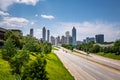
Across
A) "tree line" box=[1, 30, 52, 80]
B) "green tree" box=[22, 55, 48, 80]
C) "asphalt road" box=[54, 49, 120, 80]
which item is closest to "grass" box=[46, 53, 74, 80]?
"asphalt road" box=[54, 49, 120, 80]

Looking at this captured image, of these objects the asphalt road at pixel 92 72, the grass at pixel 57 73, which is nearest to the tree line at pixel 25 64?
the grass at pixel 57 73

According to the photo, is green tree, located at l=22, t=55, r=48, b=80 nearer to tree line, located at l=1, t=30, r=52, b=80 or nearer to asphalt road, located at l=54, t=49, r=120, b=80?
tree line, located at l=1, t=30, r=52, b=80

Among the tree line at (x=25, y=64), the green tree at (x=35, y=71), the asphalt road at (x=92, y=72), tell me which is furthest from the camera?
the asphalt road at (x=92, y=72)

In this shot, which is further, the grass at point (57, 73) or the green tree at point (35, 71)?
the grass at point (57, 73)

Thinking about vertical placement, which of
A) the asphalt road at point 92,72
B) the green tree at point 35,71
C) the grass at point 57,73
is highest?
the green tree at point 35,71

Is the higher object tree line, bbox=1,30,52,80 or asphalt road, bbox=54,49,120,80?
tree line, bbox=1,30,52,80

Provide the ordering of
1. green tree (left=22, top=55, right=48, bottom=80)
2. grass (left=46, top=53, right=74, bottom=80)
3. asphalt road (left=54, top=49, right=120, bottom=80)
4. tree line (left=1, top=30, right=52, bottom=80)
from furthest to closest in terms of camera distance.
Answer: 1. asphalt road (left=54, top=49, right=120, bottom=80)
2. grass (left=46, top=53, right=74, bottom=80)
3. tree line (left=1, top=30, right=52, bottom=80)
4. green tree (left=22, top=55, right=48, bottom=80)

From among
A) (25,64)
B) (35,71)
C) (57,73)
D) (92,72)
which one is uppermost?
A: (25,64)

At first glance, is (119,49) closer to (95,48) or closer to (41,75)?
(95,48)

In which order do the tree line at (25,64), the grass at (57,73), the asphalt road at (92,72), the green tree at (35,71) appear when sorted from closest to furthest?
the green tree at (35,71) < the tree line at (25,64) < the grass at (57,73) < the asphalt road at (92,72)

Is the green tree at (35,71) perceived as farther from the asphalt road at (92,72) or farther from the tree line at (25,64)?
the asphalt road at (92,72)

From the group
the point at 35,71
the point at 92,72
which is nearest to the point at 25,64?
the point at 35,71

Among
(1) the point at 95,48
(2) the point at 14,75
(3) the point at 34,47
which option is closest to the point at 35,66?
(2) the point at 14,75

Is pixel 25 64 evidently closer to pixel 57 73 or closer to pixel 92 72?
pixel 57 73
